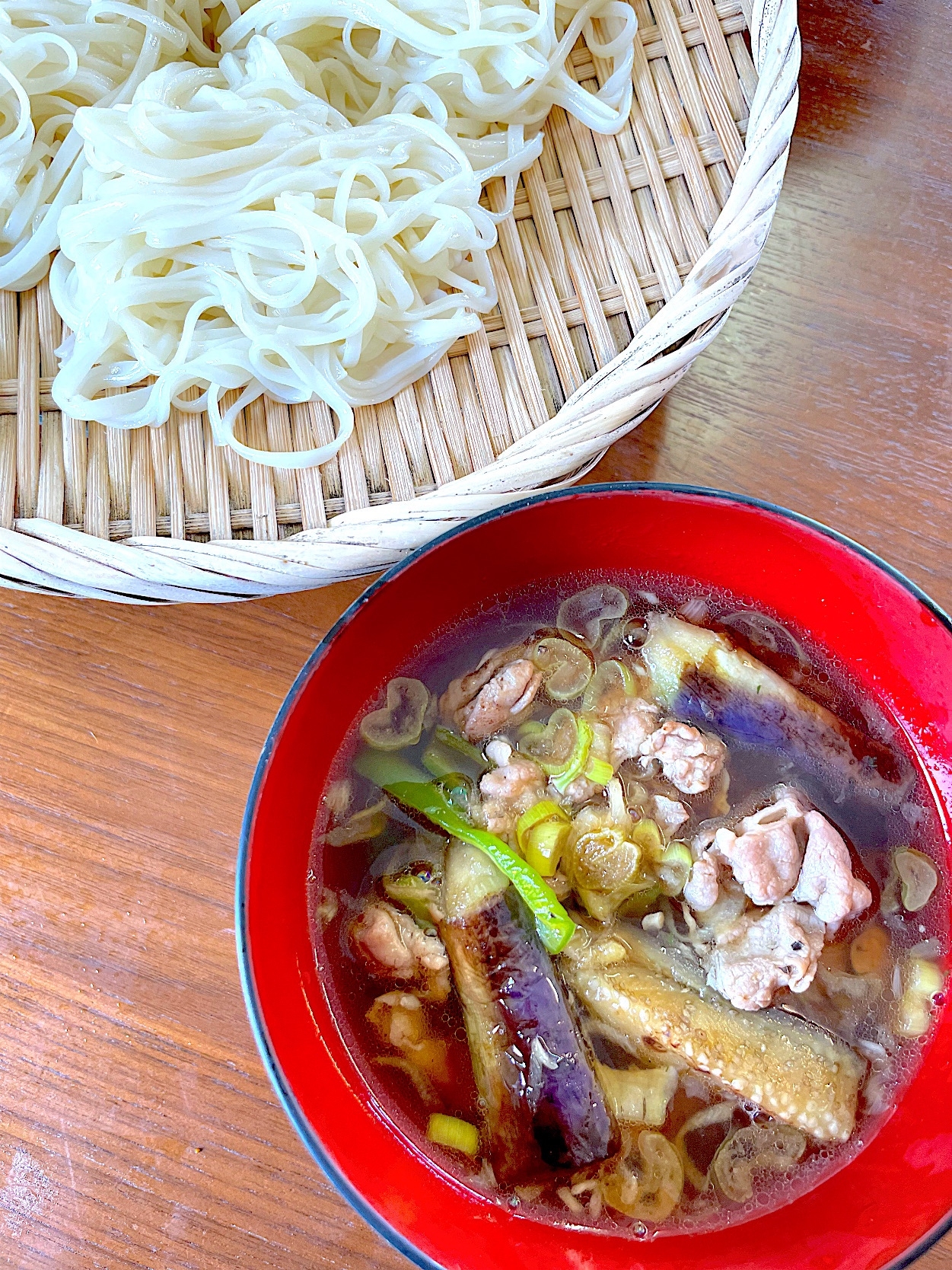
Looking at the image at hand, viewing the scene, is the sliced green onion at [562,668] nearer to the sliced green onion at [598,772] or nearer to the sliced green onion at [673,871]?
the sliced green onion at [598,772]

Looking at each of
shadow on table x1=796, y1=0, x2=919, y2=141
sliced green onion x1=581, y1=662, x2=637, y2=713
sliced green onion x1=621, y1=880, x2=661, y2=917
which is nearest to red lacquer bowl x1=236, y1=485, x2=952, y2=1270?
sliced green onion x1=581, y1=662, x2=637, y2=713

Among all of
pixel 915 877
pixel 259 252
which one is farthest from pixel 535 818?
pixel 259 252

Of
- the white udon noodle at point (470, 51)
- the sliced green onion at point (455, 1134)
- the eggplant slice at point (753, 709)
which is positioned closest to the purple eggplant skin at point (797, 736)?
the eggplant slice at point (753, 709)

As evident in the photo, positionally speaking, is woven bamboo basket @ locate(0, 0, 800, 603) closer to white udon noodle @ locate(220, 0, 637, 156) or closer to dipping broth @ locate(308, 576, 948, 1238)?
white udon noodle @ locate(220, 0, 637, 156)

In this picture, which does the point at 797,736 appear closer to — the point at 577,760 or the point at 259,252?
the point at 577,760

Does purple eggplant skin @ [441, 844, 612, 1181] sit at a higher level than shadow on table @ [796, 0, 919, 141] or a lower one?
lower
